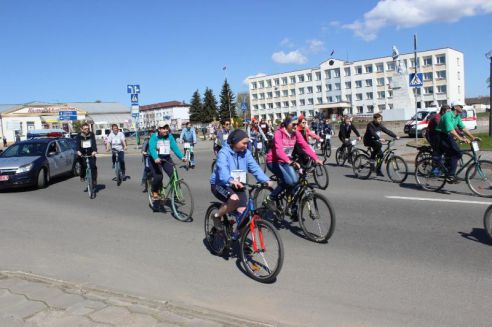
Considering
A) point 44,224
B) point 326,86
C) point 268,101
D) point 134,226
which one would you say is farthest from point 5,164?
point 268,101

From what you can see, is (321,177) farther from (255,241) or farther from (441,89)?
(441,89)

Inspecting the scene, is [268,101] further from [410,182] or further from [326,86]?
[410,182]

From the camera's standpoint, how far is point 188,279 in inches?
208

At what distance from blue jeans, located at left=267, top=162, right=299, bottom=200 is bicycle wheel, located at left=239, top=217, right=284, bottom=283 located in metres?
1.98

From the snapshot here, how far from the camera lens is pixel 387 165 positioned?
469 inches

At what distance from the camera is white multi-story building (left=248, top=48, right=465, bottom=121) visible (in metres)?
96.1

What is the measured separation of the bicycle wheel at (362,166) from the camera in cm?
1257

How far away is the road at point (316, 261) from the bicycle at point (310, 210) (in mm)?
193

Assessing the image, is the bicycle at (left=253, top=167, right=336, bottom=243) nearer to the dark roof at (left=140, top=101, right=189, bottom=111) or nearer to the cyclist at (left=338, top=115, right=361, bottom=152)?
the cyclist at (left=338, top=115, right=361, bottom=152)

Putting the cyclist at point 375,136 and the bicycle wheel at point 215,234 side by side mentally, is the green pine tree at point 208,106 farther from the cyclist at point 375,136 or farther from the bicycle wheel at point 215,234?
the bicycle wheel at point 215,234

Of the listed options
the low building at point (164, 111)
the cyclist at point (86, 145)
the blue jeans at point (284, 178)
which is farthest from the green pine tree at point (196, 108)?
the blue jeans at point (284, 178)

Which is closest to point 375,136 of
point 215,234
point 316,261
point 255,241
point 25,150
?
point 316,261

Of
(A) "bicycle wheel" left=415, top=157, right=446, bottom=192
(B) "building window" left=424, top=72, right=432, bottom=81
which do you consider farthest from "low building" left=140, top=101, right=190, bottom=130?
(A) "bicycle wheel" left=415, top=157, right=446, bottom=192

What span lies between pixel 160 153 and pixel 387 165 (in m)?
5.98
